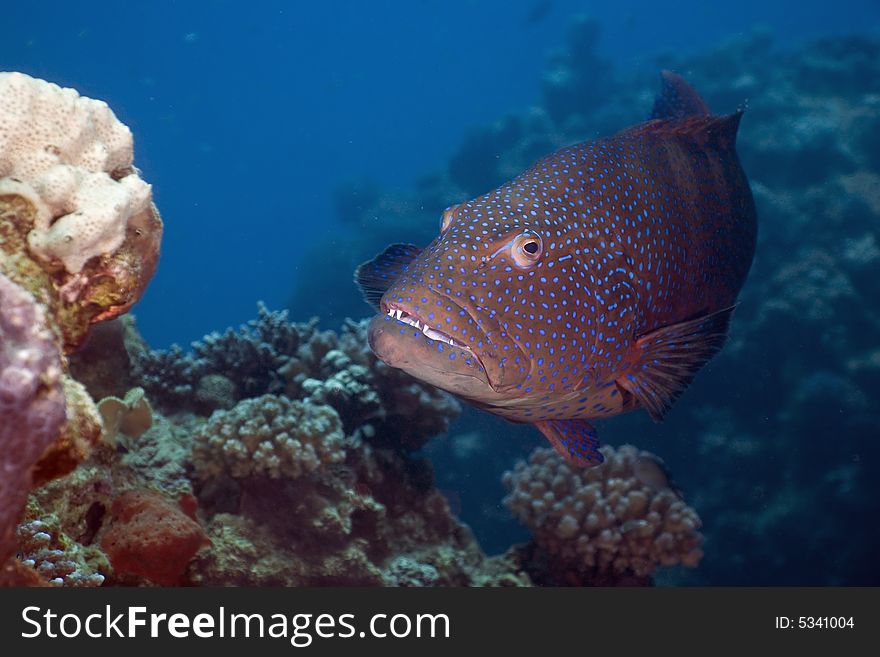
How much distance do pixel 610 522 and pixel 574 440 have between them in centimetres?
216

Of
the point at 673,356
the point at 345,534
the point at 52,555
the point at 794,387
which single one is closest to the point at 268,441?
the point at 345,534

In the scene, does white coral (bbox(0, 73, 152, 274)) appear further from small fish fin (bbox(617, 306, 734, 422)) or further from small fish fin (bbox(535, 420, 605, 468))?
small fish fin (bbox(617, 306, 734, 422))

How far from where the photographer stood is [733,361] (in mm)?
15031

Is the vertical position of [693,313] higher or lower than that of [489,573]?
higher

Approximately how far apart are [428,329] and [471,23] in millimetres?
105263

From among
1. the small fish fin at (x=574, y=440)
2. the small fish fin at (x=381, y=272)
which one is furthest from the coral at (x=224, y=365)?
the small fish fin at (x=574, y=440)

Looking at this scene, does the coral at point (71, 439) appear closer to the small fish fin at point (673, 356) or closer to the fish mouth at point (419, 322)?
the fish mouth at point (419, 322)

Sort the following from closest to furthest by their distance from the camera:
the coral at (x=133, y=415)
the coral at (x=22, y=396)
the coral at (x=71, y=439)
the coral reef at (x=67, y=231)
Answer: the coral at (x=22, y=396) < the coral at (x=71, y=439) < the coral reef at (x=67, y=231) < the coral at (x=133, y=415)

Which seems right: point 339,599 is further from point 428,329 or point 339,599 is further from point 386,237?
point 386,237

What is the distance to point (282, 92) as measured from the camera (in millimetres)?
103625

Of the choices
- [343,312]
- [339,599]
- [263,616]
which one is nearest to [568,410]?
[339,599]

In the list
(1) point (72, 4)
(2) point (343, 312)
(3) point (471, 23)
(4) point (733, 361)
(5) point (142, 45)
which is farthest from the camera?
(3) point (471, 23)

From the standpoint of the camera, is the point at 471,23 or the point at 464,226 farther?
the point at 471,23

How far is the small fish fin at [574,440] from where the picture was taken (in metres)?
4.00
